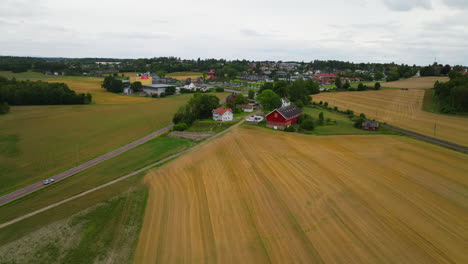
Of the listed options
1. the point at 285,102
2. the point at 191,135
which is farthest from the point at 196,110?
the point at 285,102

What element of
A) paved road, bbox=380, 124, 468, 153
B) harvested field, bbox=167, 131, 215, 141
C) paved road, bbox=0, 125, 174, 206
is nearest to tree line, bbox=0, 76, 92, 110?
paved road, bbox=0, 125, 174, 206

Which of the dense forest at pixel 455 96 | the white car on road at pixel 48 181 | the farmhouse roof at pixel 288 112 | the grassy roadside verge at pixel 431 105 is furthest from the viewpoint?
the grassy roadside verge at pixel 431 105

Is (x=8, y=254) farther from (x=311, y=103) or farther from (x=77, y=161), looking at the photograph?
(x=311, y=103)

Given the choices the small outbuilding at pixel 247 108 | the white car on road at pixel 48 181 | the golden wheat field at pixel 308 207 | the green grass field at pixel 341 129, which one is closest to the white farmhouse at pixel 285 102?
the small outbuilding at pixel 247 108

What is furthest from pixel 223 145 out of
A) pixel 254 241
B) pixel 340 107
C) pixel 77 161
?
pixel 340 107

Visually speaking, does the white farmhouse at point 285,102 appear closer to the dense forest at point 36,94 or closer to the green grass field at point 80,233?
the green grass field at point 80,233
